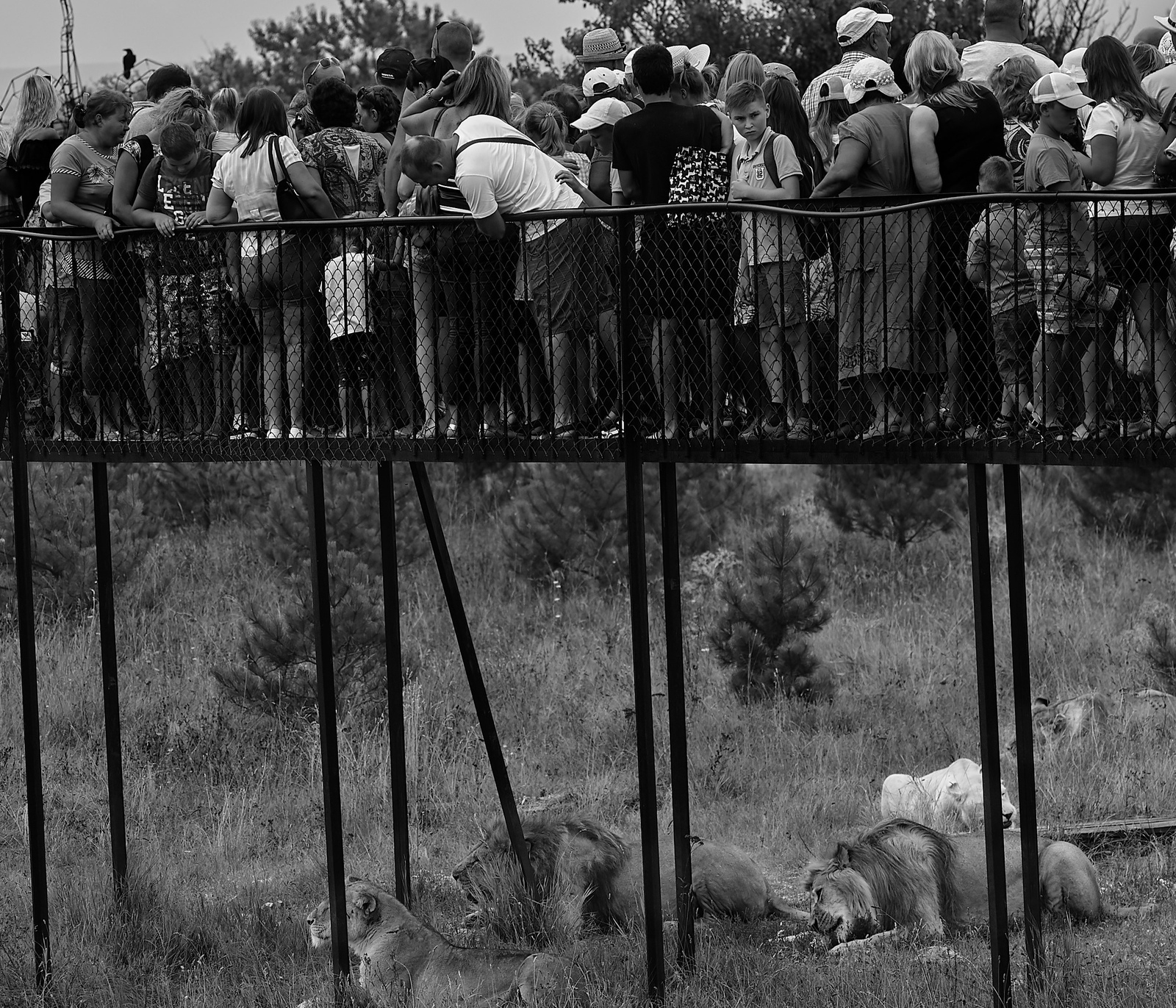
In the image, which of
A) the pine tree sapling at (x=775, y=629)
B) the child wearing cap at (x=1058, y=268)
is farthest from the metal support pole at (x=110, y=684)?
the pine tree sapling at (x=775, y=629)

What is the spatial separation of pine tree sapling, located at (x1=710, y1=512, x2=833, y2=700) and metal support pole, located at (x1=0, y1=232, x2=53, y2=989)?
7.87 m

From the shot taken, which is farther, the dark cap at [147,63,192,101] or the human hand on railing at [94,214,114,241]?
the dark cap at [147,63,192,101]

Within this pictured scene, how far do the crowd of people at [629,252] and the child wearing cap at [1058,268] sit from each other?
0.01m

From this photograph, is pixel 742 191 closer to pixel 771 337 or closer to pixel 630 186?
pixel 630 186

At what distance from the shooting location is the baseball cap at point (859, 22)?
7355 mm

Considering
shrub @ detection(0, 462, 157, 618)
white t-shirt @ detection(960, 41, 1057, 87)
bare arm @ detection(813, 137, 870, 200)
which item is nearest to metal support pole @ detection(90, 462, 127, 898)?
bare arm @ detection(813, 137, 870, 200)

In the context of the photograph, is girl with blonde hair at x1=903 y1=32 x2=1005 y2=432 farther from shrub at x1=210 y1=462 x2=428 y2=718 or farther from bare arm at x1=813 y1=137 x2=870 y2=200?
shrub at x1=210 y1=462 x2=428 y2=718

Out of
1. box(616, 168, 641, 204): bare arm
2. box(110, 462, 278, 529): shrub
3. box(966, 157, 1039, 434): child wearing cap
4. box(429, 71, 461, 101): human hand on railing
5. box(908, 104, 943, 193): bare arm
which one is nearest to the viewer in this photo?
box(966, 157, 1039, 434): child wearing cap

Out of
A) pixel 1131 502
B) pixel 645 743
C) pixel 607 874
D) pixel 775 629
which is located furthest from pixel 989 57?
pixel 1131 502

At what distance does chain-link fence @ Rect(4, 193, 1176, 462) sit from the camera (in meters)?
6.21

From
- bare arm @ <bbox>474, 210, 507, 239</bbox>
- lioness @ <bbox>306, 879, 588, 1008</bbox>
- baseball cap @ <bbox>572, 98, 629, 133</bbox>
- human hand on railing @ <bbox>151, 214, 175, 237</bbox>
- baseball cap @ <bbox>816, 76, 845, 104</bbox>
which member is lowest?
lioness @ <bbox>306, 879, 588, 1008</bbox>

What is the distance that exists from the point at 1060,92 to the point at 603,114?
2.35m

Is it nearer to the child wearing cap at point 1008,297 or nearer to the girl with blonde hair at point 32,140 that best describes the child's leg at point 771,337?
the child wearing cap at point 1008,297

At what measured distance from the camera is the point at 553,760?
1398 cm
